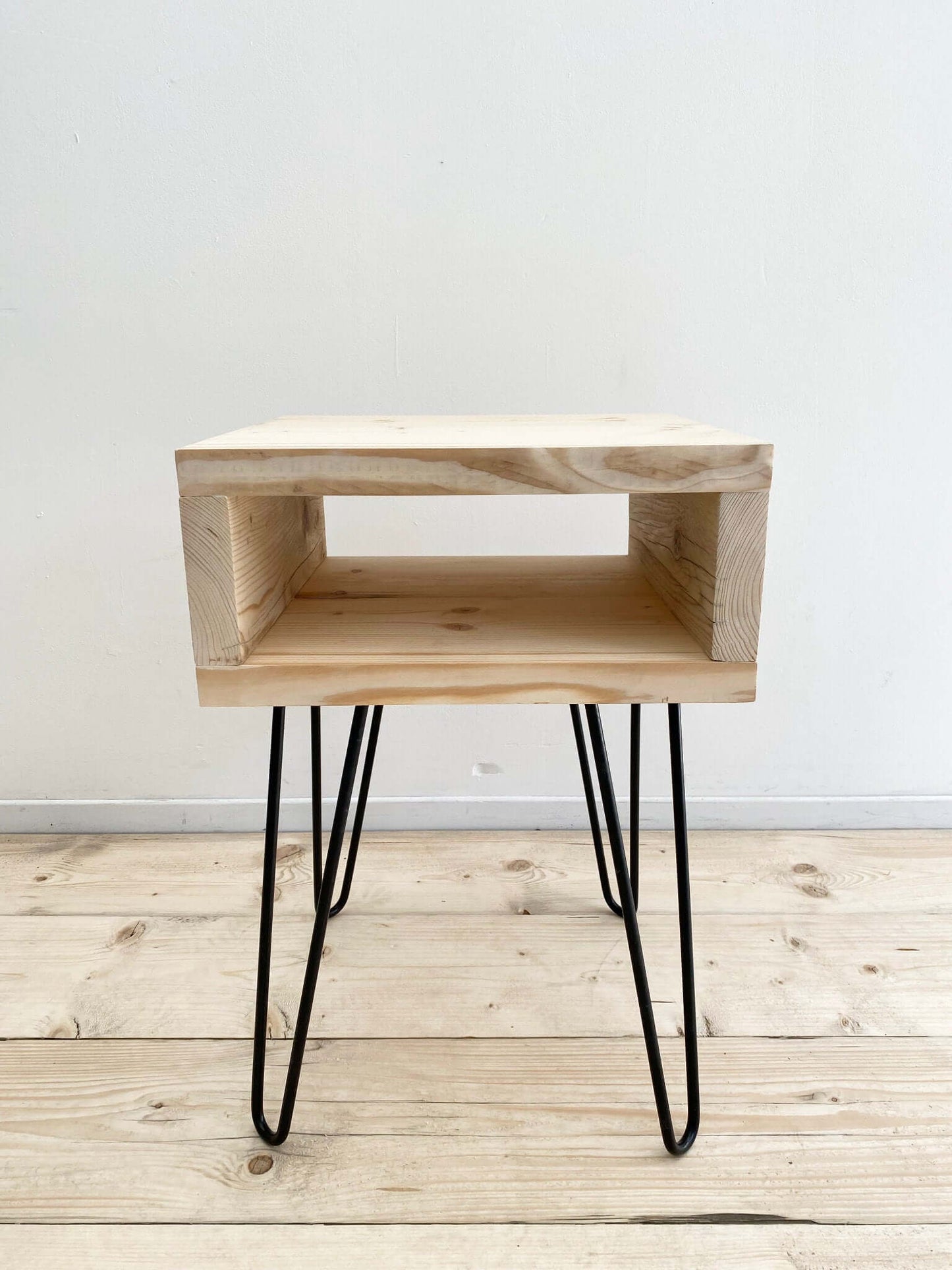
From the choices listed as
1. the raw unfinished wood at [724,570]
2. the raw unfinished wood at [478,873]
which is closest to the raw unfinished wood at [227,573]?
the raw unfinished wood at [724,570]

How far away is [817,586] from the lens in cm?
138

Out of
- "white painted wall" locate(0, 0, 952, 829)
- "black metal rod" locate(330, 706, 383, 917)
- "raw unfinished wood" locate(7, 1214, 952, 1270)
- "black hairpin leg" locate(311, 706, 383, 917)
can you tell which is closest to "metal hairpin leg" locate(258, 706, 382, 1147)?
"raw unfinished wood" locate(7, 1214, 952, 1270)

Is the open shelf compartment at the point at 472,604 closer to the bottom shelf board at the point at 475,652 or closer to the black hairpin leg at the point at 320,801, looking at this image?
the bottom shelf board at the point at 475,652

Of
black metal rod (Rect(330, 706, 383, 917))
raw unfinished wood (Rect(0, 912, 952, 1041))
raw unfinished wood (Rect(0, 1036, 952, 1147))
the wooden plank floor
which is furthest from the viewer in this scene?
black metal rod (Rect(330, 706, 383, 917))

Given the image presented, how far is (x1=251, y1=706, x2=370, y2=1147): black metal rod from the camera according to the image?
775mm

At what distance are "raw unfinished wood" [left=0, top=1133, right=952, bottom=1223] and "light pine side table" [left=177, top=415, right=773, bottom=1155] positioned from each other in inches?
1.6

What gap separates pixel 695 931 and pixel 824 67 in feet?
3.90

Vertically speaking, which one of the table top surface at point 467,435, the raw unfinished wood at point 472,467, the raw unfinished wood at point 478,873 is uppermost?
the table top surface at point 467,435

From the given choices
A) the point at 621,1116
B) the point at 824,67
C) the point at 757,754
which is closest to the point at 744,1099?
the point at 621,1116

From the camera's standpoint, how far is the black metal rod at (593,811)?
1115 millimetres

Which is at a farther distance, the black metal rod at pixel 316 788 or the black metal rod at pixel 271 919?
the black metal rod at pixel 316 788

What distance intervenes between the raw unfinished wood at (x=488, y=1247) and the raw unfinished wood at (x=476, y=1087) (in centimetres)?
10

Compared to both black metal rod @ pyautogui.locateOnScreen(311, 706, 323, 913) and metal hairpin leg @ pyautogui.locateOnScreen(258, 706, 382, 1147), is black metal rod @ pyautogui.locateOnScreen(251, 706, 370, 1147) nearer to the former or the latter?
metal hairpin leg @ pyautogui.locateOnScreen(258, 706, 382, 1147)

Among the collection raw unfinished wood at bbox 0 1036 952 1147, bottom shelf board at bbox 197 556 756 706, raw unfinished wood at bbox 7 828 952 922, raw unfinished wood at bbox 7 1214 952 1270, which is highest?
bottom shelf board at bbox 197 556 756 706
